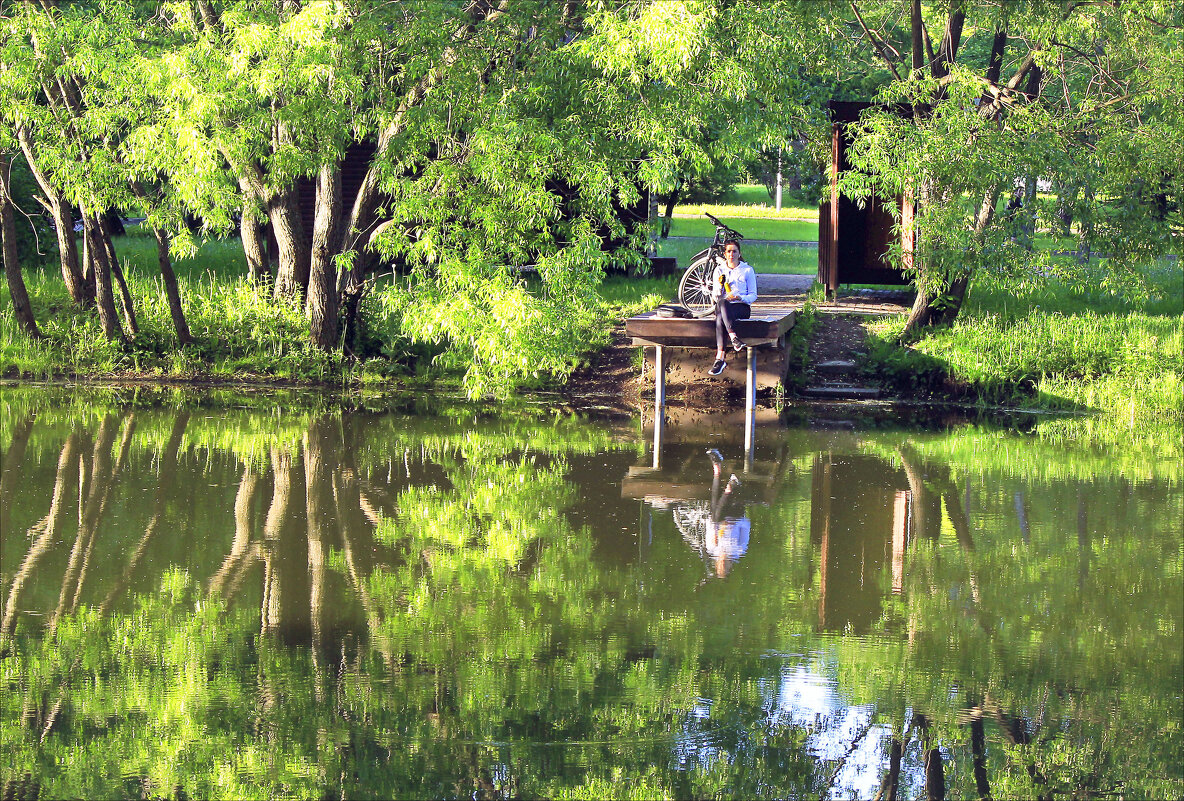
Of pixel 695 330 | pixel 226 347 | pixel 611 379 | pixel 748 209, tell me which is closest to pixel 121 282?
pixel 226 347

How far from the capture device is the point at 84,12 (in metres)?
16.8

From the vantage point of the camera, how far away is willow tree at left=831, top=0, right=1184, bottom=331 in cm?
1580

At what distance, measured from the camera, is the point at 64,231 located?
18.3 meters

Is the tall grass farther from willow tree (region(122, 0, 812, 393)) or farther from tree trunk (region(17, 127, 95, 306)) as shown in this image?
willow tree (region(122, 0, 812, 393))

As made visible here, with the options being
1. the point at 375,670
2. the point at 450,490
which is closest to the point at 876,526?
the point at 450,490

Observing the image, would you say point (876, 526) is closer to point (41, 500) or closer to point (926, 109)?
point (41, 500)

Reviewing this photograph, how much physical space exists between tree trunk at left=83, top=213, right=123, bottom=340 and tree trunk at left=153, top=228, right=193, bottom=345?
0.70 metres

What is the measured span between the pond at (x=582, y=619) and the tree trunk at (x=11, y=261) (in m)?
4.82

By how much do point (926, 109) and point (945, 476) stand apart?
20.5ft

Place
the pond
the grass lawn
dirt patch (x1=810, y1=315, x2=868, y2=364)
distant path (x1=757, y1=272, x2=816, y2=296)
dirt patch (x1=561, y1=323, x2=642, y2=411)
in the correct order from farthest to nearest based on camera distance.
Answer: the grass lawn
distant path (x1=757, y1=272, x2=816, y2=296)
dirt patch (x1=810, y1=315, x2=868, y2=364)
dirt patch (x1=561, y1=323, x2=642, y2=411)
the pond

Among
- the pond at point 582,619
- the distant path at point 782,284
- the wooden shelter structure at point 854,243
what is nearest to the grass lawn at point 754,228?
the distant path at point 782,284

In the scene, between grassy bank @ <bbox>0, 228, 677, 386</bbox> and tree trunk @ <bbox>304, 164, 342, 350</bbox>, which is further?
grassy bank @ <bbox>0, 228, 677, 386</bbox>

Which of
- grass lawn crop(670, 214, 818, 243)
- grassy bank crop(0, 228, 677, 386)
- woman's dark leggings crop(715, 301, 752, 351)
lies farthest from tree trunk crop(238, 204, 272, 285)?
grass lawn crop(670, 214, 818, 243)

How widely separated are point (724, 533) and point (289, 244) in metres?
9.66
